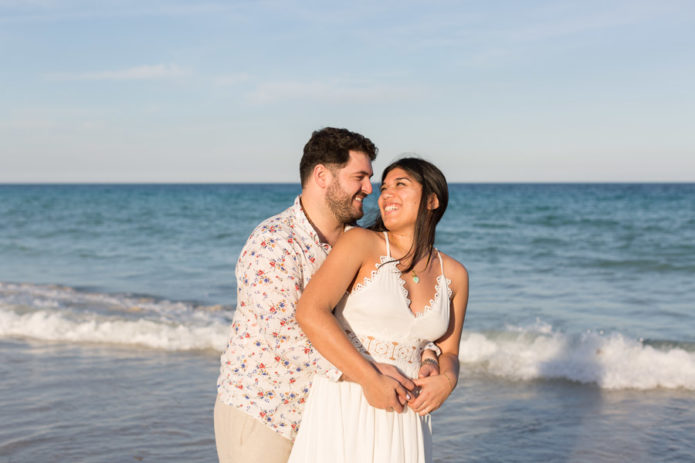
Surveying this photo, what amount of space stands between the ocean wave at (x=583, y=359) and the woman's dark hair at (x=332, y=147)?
4.99m

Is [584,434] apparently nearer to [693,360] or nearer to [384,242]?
[693,360]

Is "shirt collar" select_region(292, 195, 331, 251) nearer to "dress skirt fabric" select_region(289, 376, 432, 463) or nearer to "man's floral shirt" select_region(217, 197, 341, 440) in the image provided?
"man's floral shirt" select_region(217, 197, 341, 440)

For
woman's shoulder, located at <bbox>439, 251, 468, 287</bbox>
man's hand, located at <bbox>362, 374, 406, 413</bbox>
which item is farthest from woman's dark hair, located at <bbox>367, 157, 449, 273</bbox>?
man's hand, located at <bbox>362, 374, 406, 413</bbox>

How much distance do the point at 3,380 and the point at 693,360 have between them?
23.6ft

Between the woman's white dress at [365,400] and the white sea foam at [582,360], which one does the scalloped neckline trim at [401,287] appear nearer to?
the woman's white dress at [365,400]

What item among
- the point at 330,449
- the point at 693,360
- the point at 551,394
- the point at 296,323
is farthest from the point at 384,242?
the point at 693,360

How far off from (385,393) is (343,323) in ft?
1.14

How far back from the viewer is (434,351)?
2.93 meters

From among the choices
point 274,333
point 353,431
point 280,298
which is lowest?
point 353,431

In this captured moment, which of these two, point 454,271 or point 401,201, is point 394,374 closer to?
point 454,271

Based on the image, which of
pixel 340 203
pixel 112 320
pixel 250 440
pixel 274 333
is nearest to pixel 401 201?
pixel 340 203

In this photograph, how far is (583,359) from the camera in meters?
7.73

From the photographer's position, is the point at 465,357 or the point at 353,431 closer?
the point at 353,431

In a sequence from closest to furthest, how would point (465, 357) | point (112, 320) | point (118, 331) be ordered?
point (465, 357) < point (118, 331) < point (112, 320)
